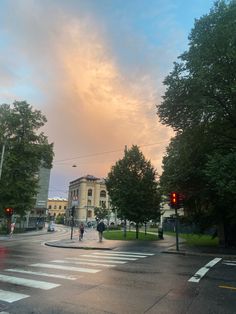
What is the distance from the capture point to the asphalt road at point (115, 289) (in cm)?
792

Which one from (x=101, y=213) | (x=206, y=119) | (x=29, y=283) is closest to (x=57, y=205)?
(x=101, y=213)

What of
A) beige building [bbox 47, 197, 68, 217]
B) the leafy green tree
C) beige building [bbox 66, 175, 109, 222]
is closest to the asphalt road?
the leafy green tree

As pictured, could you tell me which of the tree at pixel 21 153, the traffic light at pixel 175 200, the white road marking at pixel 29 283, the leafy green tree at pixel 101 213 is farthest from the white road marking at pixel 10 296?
the leafy green tree at pixel 101 213

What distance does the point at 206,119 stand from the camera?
24578mm

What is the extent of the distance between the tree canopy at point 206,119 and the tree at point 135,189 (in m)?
7.38

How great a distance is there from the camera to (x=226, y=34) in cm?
2202

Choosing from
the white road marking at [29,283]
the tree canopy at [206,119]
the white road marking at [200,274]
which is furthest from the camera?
the tree canopy at [206,119]

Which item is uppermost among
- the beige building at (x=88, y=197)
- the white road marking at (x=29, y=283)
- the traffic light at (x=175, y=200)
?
the beige building at (x=88, y=197)

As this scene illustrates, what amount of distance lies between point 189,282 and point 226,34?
626 inches

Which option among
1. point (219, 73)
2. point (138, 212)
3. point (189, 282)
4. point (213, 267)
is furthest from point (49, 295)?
point (138, 212)

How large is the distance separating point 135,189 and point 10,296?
26.2m

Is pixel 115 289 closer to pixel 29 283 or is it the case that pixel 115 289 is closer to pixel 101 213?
pixel 29 283

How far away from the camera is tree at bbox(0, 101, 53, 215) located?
4872 cm

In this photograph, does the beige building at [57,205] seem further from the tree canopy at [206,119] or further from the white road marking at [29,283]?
the white road marking at [29,283]
